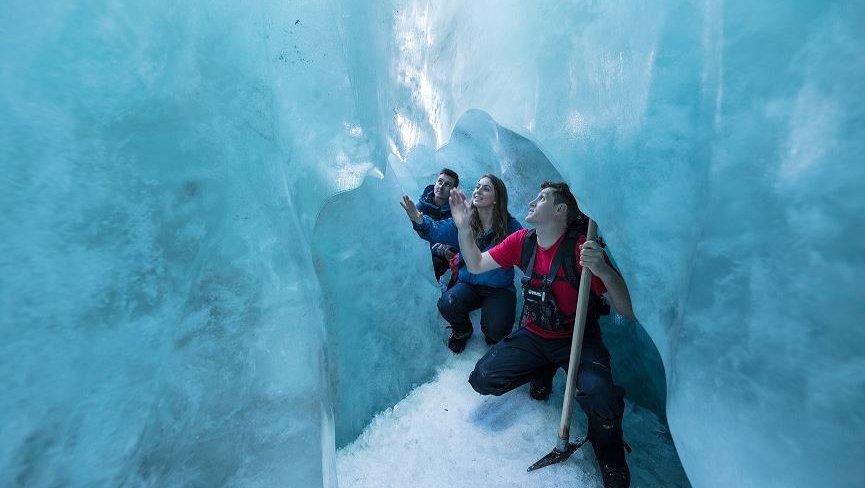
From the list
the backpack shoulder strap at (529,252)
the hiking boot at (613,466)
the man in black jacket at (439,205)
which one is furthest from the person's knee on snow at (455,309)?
the hiking boot at (613,466)

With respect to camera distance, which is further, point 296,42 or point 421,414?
point 421,414

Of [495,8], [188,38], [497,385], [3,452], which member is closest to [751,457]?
[497,385]

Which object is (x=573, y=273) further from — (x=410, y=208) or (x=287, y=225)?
(x=287, y=225)

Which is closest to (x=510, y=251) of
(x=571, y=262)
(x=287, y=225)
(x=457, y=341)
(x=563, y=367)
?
(x=571, y=262)

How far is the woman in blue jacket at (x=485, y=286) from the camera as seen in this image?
288 centimetres

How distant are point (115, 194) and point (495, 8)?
2081 millimetres

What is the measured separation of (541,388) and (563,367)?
31 centimetres

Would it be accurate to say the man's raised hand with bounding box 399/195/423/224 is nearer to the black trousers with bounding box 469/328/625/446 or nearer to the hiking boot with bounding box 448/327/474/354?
the hiking boot with bounding box 448/327/474/354

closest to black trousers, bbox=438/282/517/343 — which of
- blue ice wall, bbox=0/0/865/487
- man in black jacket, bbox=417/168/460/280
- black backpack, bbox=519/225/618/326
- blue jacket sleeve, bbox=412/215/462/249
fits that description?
blue jacket sleeve, bbox=412/215/462/249

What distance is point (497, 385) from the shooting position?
2.21m

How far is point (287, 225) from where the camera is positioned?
65.7 inches

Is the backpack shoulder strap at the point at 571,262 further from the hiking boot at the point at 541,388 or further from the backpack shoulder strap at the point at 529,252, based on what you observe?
the hiking boot at the point at 541,388

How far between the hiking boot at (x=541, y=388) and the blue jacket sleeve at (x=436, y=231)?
3.76 ft

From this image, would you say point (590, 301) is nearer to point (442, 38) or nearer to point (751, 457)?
point (751, 457)
